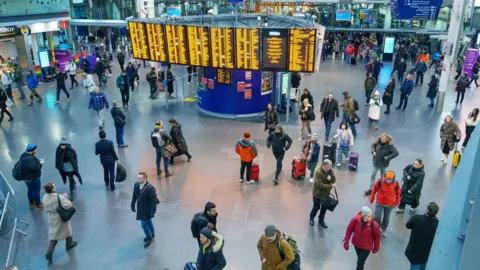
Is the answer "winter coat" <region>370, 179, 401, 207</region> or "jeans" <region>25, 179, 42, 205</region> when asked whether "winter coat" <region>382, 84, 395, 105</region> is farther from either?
"jeans" <region>25, 179, 42, 205</region>

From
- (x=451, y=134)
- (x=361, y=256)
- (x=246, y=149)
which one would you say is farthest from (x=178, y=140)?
(x=451, y=134)

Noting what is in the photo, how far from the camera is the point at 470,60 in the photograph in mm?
20875

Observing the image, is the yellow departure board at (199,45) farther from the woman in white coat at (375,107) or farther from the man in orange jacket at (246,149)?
the woman in white coat at (375,107)

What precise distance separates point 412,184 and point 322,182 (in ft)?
6.74

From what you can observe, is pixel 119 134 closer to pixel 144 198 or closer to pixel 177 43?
pixel 177 43

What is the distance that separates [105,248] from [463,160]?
6937mm

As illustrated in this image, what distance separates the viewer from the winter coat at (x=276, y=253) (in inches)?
234

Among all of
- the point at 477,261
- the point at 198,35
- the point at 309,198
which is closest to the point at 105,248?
the point at 309,198

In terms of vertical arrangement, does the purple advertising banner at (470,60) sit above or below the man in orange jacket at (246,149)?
above

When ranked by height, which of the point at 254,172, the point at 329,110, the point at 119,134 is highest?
the point at 329,110

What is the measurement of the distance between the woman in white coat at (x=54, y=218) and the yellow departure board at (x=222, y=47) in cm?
850

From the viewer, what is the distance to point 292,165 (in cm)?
1138

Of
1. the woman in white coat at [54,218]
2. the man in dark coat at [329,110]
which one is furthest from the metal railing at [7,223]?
the man in dark coat at [329,110]

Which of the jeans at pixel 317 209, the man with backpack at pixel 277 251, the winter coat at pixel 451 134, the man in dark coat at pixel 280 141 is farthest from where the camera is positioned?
the winter coat at pixel 451 134
